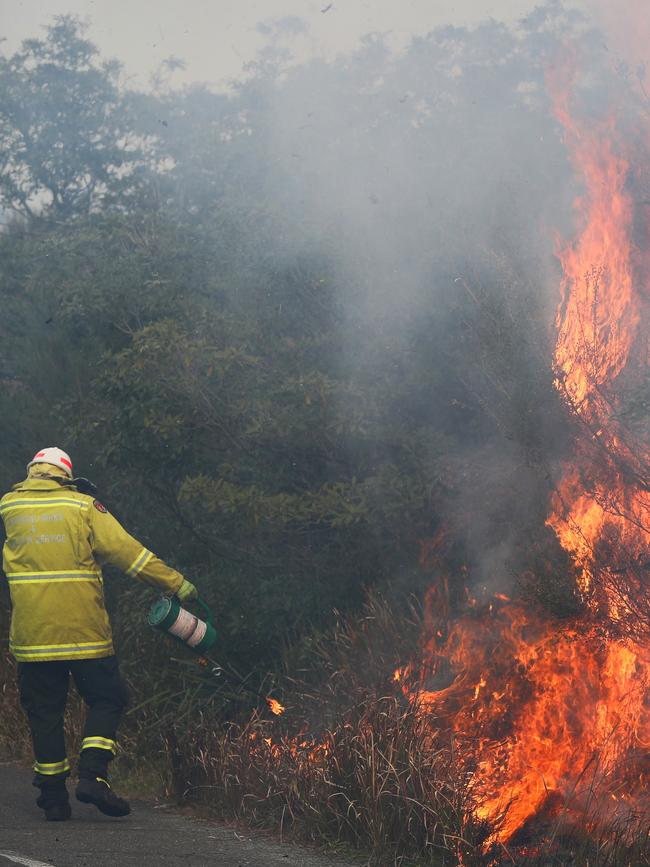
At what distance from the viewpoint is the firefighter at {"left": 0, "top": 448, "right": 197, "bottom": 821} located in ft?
20.9

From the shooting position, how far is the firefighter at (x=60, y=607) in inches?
251

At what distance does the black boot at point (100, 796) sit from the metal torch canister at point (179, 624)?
841 millimetres

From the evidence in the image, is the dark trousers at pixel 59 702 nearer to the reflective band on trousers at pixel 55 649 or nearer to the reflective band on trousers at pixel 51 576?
the reflective band on trousers at pixel 55 649

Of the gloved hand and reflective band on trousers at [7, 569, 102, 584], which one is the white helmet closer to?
reflective band on trousers at [7, 569, 102, 584]

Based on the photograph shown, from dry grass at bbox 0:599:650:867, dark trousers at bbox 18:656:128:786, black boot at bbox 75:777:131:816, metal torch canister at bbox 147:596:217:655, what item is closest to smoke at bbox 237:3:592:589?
dry grass at bbox 0:599:650:867

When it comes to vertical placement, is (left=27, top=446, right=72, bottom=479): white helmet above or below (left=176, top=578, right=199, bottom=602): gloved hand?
above

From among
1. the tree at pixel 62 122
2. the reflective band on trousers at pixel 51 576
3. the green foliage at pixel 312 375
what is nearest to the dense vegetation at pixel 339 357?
the green foliage at pixel 312 375

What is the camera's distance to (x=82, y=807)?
6.69 metres

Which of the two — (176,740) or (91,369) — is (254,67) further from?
(176,740)

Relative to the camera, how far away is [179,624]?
6.65 m

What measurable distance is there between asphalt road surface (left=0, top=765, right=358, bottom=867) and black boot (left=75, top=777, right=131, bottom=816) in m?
0.07

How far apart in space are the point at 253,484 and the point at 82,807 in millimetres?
2555

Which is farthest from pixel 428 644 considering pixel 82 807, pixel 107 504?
pixel 107 504

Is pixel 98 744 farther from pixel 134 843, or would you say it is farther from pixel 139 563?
pixel 139 563
